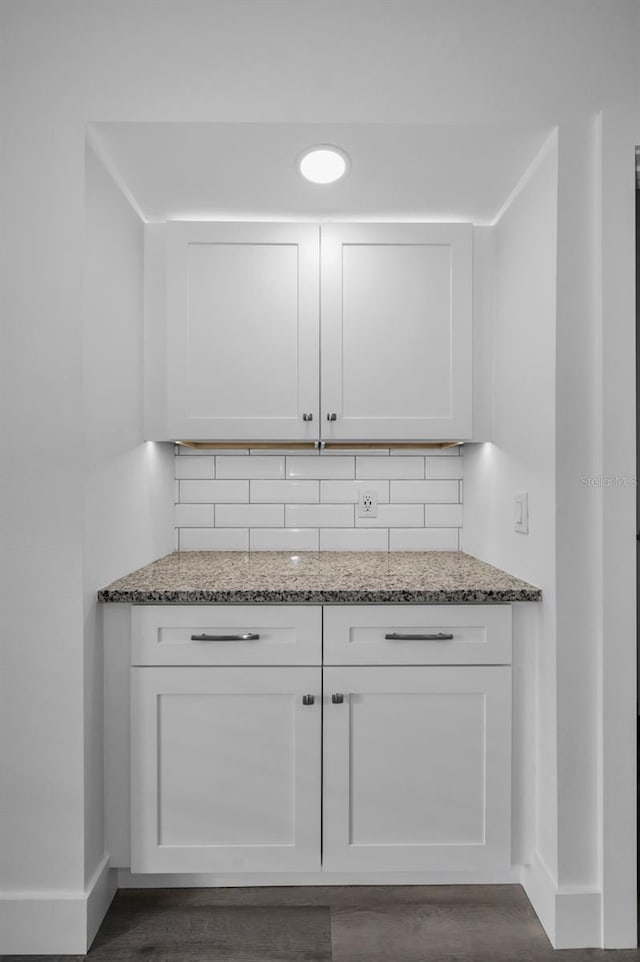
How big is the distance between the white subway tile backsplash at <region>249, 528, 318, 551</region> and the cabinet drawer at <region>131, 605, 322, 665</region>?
73 centimetres

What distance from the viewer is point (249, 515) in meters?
2.40

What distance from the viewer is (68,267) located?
154 centimetres

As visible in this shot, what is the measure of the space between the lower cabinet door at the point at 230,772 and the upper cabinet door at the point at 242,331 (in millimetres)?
831

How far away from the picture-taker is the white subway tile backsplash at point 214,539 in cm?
240

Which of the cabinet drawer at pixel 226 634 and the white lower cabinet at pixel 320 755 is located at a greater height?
the cabinet drawer at pixel 226 634

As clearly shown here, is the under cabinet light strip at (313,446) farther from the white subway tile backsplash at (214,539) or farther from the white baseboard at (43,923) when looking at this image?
the white baseboard at (43,923)

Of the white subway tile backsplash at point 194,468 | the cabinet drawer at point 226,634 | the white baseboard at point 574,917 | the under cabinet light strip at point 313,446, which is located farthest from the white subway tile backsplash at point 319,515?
the white baseboard at point 574,917

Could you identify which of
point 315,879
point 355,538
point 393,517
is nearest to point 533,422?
point 393,517

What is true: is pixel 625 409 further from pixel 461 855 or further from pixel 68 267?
pixel 68 267

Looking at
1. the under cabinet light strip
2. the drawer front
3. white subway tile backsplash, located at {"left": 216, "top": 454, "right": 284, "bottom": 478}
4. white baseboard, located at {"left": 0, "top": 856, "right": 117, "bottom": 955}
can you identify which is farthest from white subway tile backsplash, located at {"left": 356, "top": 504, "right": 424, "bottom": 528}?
white baseboard, located at {"left": 0, "top": 856, "right": 117, "bottom": 955}

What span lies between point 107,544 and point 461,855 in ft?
4.39

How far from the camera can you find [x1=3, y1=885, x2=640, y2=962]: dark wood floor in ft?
4.98

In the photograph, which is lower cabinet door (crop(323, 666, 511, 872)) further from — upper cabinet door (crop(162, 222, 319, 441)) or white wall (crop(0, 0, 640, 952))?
upper cabinet door (crop(162, 222, 319, 441))

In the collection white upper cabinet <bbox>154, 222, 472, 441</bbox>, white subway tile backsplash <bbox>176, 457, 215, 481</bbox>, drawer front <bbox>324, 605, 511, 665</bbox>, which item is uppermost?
white upper cabinet <bbox>154, 222, 472, 441</bbox>
